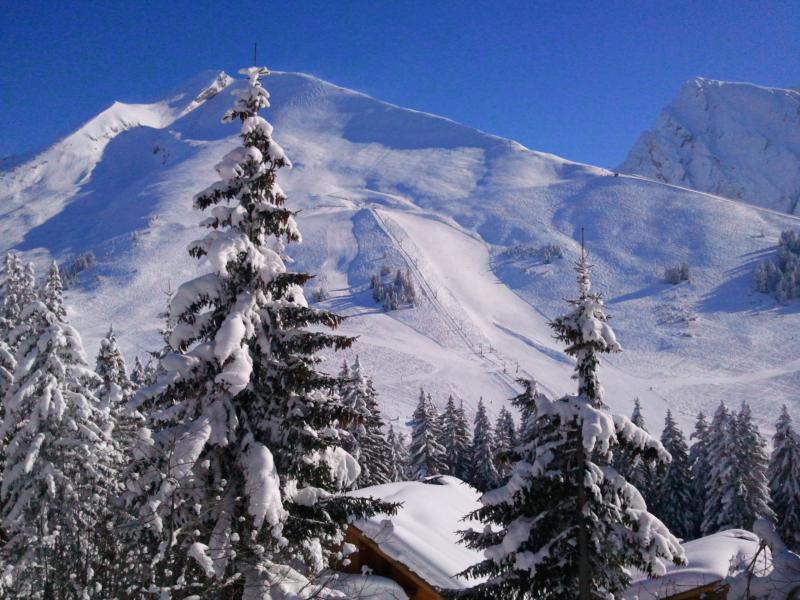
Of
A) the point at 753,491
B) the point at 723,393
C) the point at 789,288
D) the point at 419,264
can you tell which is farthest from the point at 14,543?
the point at 789,288

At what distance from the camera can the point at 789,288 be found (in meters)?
135

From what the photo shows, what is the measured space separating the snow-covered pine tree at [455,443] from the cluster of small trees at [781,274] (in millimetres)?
116315

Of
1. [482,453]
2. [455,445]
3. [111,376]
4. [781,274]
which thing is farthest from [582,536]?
[781,274]

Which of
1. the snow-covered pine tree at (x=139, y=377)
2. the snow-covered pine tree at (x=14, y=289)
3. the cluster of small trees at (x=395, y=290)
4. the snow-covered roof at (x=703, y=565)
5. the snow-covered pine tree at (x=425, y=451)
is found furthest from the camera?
the cluster of small trees at (x=395, y=290)

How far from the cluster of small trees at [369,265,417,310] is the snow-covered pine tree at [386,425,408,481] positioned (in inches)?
2789

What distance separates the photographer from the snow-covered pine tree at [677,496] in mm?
39062

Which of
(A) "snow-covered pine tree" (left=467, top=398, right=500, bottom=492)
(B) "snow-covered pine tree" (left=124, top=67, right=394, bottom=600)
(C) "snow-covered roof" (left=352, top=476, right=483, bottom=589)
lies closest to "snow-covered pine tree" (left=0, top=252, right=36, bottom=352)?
(C) "snow-covered roof" (left=352, top=476, right=483, bottom=589)

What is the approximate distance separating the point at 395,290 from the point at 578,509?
120 m

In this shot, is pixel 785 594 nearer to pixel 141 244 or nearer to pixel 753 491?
pixel 753 491

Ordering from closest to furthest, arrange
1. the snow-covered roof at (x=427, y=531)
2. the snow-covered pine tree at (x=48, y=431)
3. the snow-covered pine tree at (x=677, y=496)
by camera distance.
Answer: the snow-covered roof at (x=427, y=531) < the snow-covered pine tree at (x=48, y=431) < the snow-covered pine tree at (x=677, y=496)

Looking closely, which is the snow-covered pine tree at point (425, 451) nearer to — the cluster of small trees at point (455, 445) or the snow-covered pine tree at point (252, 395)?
the cluster of small trees at point (455, 445)

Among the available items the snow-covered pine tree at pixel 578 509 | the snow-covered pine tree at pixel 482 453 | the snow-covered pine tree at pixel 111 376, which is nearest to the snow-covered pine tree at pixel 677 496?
the snow-covered pine tree at pixel 482 453

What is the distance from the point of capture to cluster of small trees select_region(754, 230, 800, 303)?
13462 centimetres

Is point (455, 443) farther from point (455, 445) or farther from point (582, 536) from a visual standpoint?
point (582, 536)
